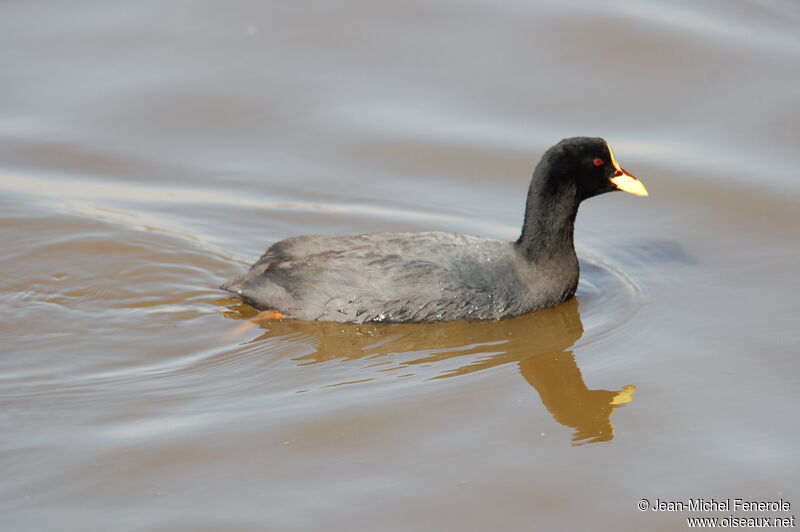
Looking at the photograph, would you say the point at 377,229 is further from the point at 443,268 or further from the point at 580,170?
the point at 580,170

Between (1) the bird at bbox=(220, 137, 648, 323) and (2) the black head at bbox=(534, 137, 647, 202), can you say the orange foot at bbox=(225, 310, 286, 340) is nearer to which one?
(1) the bird at bbox=(220, 137, 648, 323)

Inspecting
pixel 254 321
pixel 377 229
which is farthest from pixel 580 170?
pixel 254 321

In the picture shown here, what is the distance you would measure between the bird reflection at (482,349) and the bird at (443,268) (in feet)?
0.27

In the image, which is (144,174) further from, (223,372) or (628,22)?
(628,22)

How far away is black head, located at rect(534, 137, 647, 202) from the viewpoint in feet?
25.5

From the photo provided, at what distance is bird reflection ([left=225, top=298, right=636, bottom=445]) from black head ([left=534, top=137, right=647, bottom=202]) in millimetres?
827

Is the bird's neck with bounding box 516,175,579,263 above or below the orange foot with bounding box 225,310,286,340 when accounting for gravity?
above

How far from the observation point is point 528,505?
5.27 metres

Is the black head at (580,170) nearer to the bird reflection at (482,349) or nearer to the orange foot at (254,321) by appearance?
the bird reflection at (482,349)

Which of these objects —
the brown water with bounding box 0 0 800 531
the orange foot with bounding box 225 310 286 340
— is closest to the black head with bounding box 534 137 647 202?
the brown water with bounding box 0 0 800 531

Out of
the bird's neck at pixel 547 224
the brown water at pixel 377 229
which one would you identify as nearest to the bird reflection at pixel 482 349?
the brown water at pixel 377 229

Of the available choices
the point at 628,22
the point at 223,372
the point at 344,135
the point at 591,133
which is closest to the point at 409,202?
the point at 344,135

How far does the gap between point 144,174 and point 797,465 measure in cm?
633

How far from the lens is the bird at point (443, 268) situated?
24.2ft
